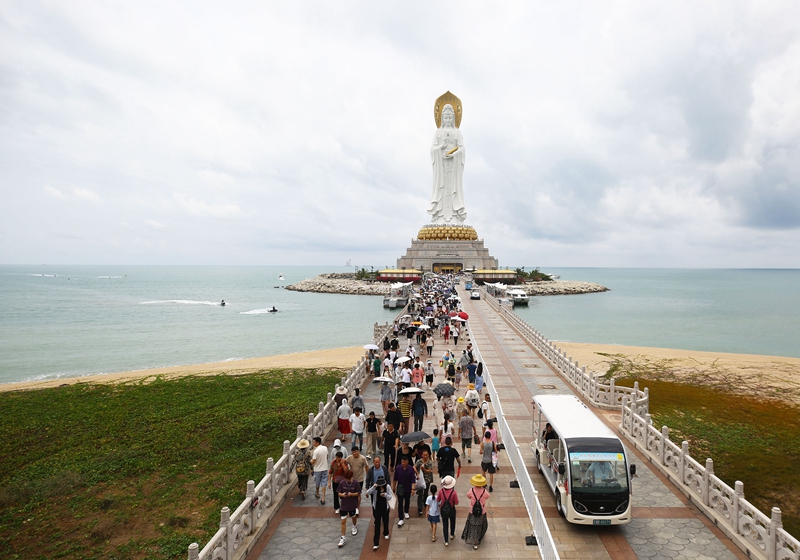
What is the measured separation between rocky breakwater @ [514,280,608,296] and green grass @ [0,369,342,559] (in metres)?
57.4

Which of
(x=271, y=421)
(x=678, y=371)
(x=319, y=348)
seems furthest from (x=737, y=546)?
(x=319, y=348)

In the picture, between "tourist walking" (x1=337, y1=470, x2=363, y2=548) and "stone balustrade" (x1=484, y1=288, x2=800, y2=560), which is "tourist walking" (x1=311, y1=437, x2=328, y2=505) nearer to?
"tourist walking" (x1=337, y1=470, x2=363, y2=548)

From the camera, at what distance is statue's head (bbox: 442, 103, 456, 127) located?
237 feet

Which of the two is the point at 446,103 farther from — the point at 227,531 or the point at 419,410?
the point at 227,531

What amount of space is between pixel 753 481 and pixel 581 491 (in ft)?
22.9

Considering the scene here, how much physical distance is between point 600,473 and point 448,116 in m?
70.0

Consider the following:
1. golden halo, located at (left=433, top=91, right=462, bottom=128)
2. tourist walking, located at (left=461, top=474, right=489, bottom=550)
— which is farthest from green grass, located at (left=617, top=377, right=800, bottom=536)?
golden halo, located at (left=433, top=91, right=462, bottom=128)

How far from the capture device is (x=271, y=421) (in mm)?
16891

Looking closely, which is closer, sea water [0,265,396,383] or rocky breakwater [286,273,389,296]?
sea water [0,265,396,383]

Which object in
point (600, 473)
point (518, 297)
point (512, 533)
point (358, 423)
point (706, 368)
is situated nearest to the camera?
point (600, 473)

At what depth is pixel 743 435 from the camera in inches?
598

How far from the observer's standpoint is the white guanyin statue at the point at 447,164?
72.3 meters

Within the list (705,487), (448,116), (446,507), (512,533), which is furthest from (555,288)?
(446,507)

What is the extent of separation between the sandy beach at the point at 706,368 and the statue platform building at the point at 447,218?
41438 millimetres
